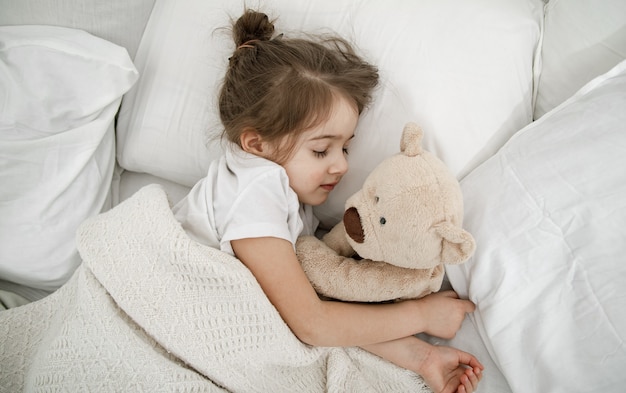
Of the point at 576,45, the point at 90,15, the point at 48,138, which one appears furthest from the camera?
the point at 90,15

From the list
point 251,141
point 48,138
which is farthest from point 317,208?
point 48,138

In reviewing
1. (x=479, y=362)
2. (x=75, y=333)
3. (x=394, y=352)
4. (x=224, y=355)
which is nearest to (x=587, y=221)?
(x=479, y=362)

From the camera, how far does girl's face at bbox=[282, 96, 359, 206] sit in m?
0.85

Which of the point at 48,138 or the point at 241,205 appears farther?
the point at 48,138

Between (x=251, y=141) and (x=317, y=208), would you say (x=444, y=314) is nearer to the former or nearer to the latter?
(x=317, y=208)

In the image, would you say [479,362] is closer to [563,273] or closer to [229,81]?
[563,273]

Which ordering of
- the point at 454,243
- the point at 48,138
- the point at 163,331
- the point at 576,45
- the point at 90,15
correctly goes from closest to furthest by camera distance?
the point at 454,243, the point at 163,331, the point at 576,45, the point at 48,138, the point at 90,15

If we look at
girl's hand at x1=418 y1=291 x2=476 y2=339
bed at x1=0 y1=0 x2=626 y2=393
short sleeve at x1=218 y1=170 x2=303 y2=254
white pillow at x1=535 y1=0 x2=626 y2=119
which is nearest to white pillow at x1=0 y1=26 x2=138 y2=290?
bed at x1=0 y1=0 x2=626 y2=393

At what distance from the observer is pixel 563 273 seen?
0.69 m

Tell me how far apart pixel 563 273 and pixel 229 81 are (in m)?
0.72

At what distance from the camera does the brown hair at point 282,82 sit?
2.74ft

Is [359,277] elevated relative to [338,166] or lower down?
lower down

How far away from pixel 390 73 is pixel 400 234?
414 mm

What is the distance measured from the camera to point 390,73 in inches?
36.7
